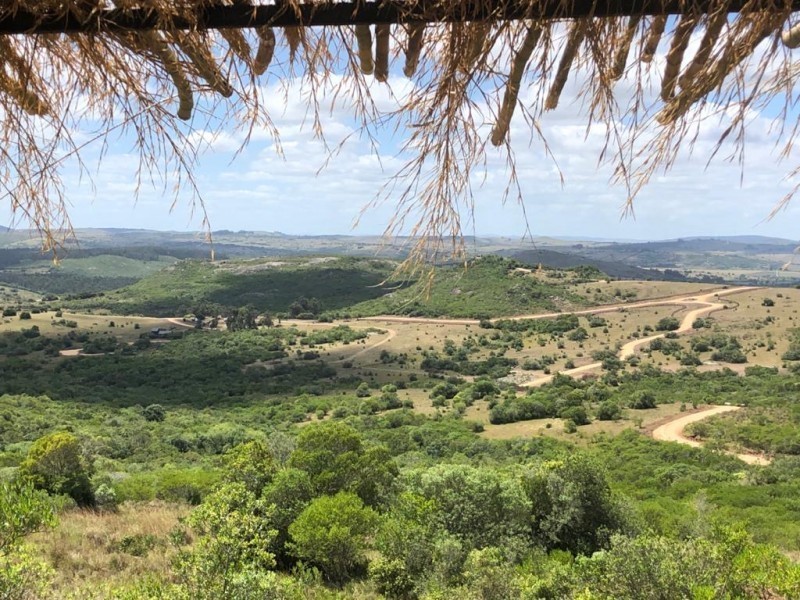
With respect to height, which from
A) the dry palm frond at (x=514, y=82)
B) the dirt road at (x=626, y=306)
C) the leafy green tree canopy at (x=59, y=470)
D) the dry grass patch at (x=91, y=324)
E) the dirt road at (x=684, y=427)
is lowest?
the dry grass patch at (x=91, y=324)

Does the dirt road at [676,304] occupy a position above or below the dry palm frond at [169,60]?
below

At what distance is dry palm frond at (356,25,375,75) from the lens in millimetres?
1401

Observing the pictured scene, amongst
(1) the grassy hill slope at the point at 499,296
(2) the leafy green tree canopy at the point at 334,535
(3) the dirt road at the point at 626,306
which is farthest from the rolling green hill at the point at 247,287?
(2) the leafy green tree canopy at the point at 334,535

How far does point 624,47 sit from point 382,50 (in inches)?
24.7

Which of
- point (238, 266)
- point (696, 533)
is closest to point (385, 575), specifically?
point (696, 533)

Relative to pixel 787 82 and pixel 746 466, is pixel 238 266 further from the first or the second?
pixel 787 82

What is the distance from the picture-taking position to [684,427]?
31594 mm

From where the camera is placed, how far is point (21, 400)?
131 ft

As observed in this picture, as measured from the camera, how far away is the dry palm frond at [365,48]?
1.40 meters

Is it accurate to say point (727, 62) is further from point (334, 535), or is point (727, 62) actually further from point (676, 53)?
point (334, 535)

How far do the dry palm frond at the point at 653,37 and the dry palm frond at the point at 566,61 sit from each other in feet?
0.57

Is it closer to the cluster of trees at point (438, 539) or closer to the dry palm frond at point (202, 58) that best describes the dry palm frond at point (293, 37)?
the dry palm frond at point (202, 58)

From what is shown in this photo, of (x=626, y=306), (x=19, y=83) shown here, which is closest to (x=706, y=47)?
(x=19, y=83)

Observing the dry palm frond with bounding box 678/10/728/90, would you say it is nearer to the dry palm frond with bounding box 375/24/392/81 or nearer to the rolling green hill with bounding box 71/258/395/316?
the dry palm frond with bounding box 375/24/392/81
